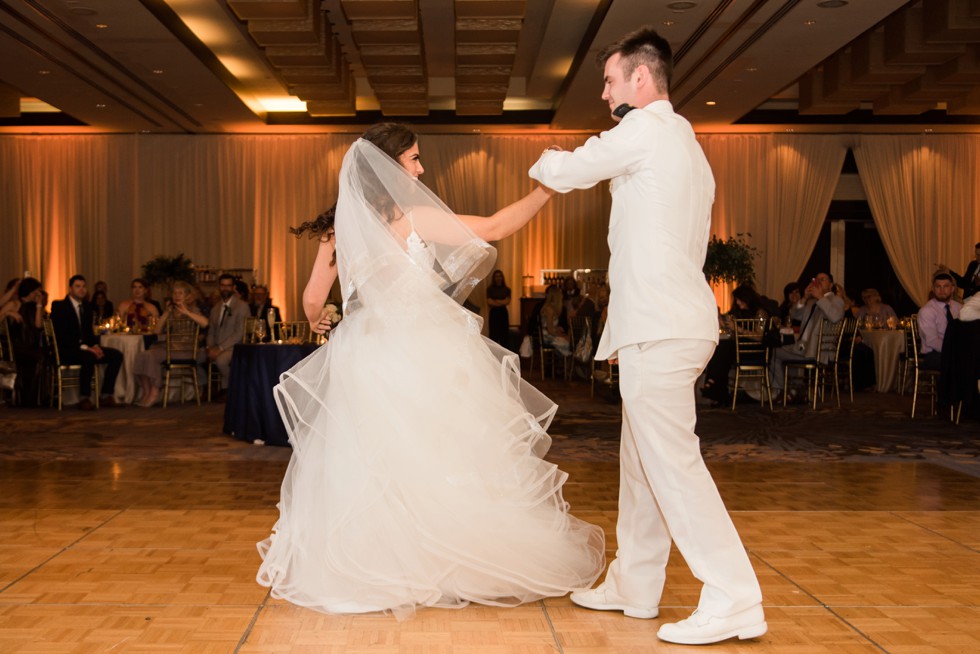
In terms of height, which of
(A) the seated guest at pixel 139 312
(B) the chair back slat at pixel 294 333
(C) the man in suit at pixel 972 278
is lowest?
(B) the chair back slat at pixel 294 333

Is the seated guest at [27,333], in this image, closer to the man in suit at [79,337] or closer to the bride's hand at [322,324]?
the man in suit at [79,337]

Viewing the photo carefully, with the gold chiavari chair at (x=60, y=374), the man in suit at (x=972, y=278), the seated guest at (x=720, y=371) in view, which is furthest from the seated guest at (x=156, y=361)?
the man in suit at (x=972, y=278)

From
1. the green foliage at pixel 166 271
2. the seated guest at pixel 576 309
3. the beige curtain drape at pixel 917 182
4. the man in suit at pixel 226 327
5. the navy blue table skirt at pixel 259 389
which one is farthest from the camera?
the beige curtain drape at pixel 917 182

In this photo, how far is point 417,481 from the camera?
3.19m

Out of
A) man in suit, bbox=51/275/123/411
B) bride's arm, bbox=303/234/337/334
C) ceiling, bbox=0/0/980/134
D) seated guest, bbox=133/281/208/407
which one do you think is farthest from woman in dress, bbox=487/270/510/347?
bride's arm, bbox=303/234/337/334

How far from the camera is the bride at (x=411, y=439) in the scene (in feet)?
10.3

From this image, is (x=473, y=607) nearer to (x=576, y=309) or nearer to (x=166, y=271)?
(x=576, y=309)

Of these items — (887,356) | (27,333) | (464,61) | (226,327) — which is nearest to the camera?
(226,327)

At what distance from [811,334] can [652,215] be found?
7.84m

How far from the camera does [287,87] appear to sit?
12070 mm

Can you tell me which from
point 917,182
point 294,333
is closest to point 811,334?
point 294,333

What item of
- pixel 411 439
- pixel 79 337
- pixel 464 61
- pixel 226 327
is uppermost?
pixel 464 61

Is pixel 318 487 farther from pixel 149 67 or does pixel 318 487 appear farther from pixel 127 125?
pixel 127 125

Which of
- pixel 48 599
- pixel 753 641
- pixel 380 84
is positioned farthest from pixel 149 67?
pixel 753 641
